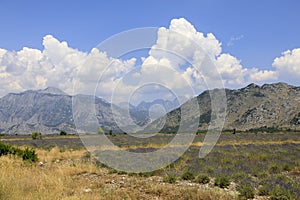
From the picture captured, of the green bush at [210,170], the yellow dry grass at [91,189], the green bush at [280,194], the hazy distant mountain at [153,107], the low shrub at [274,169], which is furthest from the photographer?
the low shrub at [274,169]

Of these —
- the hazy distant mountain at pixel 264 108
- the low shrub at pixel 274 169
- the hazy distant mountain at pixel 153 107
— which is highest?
the hazy distant mountain at pixel 264 108

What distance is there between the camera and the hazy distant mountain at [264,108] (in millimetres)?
119419

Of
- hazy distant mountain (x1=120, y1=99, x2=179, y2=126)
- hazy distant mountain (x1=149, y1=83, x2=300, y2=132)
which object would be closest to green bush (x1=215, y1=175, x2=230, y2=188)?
hazy distant mountain (x1=120, y1=99, x2=179, y2=126)

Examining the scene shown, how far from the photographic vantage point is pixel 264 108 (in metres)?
139

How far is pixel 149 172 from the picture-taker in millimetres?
13281

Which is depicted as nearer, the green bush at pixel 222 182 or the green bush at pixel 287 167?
the green bush at pixel 222 182

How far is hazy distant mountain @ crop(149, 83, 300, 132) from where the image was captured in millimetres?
119419

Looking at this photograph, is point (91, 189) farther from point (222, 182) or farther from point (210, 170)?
point (210, 170)

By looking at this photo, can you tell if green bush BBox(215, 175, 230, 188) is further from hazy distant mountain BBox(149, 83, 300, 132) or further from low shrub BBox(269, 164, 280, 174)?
hazy distant mountain BBox(149, 83, 300, 132)

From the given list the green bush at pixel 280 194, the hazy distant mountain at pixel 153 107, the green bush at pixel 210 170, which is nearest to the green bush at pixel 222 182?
the green bush at pixel 280 194

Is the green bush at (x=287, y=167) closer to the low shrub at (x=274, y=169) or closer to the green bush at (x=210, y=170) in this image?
the low shrub at (x=274, y=169)

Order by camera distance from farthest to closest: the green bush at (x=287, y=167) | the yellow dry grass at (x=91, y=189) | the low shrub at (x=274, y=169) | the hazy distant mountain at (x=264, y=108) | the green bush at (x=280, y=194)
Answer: the hazy distant mountain at (x=264, y=108)
the green bush at (x=287, y=167)
the low shrub at (x=274, y=169)
the green bush at (x=280, y=194)
the yellow dry grass at (x=91, y=189)

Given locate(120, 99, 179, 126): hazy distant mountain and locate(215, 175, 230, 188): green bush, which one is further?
locate(120, 99, 179, 126): hazy distant mountain

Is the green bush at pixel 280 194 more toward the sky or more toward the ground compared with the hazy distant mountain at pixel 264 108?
more toward the ground
